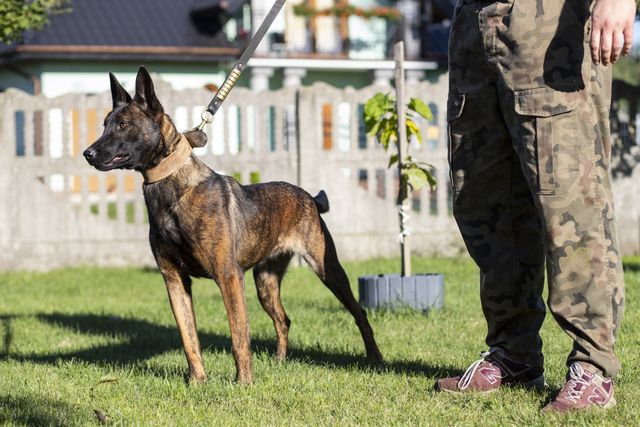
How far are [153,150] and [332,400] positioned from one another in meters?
1.55

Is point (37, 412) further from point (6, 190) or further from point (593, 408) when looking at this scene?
point (6, 190)

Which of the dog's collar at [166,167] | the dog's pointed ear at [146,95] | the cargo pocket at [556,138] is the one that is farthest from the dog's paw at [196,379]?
the cargo pocket at [556,138]

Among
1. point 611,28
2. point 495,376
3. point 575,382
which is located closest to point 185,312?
point 495,376

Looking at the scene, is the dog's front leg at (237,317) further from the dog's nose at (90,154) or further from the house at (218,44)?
the house at (218,44)

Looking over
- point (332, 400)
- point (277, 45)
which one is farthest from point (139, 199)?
point (277, 45)

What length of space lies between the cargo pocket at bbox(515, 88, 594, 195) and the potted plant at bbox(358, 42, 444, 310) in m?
3.66

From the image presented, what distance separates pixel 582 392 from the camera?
A: 387 cm

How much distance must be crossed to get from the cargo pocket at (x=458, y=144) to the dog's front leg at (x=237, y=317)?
4.35 ft

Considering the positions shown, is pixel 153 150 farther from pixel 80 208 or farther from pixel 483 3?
pixel 80 208

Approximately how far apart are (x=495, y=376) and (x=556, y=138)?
1170 mm

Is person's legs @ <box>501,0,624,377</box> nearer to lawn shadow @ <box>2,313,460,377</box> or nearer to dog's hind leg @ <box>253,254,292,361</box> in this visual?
lawn shadow @ <box>2,313,460,377</box>

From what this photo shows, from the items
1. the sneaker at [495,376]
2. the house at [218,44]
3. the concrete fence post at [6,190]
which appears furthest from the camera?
the house at [218,44]

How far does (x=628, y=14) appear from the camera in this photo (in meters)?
3.48

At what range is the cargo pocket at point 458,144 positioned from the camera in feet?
14.0
